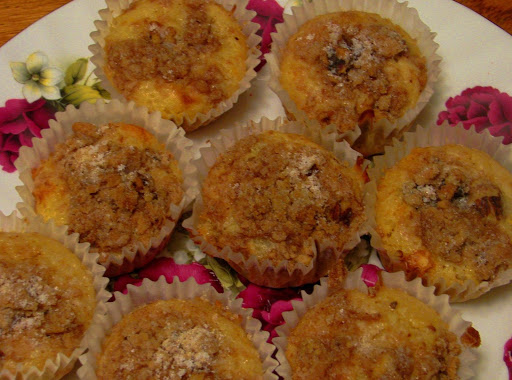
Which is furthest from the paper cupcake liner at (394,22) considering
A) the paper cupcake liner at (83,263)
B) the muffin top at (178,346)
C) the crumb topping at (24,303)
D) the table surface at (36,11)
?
the crumb topping at (24,303)

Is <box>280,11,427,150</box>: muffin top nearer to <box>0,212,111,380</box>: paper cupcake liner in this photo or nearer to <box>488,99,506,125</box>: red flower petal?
<box>488,99,506,125</box>: red flower petal

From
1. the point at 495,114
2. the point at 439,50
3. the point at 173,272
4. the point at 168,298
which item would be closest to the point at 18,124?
the point at 173,272

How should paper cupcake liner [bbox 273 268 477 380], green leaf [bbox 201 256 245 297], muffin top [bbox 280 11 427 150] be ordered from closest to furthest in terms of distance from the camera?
1. paper cupcake liner [bbox 273 268 477 380]
2. green leaf [bbox 201 256 245 297]
3. muffin top [bbox 280 11 427 150]

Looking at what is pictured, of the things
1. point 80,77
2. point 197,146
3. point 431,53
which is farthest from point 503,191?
point 80,77

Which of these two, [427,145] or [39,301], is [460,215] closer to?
[427,145]

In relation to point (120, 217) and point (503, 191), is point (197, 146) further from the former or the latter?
point (503, 191)

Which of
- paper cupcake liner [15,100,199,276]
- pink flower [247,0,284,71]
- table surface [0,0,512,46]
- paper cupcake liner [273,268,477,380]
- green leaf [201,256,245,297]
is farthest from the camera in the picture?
table surface [0,0,512,46]

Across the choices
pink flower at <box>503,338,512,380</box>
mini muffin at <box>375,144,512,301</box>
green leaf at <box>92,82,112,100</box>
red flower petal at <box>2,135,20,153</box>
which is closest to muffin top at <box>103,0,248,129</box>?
green leaf at <box>92,82,112,100</box>
